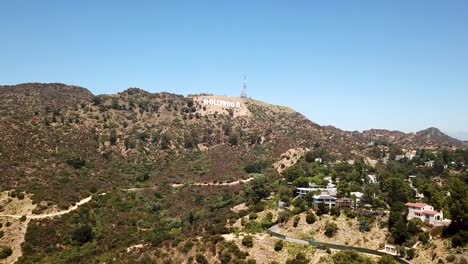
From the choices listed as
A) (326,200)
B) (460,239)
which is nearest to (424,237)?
(460,239)

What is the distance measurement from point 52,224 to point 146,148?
170 ft

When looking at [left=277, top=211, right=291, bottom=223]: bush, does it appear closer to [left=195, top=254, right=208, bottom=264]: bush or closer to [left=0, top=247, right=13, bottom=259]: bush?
[left=195, top=254, right=208, bottom=264]: bush

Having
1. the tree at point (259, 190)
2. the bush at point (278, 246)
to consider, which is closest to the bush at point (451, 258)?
the bush at point (278, 246)

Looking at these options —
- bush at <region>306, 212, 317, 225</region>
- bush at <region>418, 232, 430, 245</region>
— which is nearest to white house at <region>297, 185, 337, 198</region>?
bush at <region>306, 212, 317, 225</region>

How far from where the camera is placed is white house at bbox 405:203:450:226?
5657 cm

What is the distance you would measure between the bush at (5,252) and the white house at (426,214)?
57.9 meters

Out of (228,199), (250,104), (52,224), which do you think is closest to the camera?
(52,224)

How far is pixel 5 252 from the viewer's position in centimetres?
6456

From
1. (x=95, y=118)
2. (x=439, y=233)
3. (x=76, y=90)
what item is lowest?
(x=439, y=233)

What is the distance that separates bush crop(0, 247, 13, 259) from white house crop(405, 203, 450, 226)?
57.9m

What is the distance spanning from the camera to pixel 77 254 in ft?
213

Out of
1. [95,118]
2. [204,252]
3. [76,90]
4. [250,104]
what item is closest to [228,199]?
[204,252]

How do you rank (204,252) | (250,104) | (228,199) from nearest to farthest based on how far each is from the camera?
(204,252) → (228,199) → (250,104)

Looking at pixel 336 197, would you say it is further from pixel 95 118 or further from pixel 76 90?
pixel 76 90
